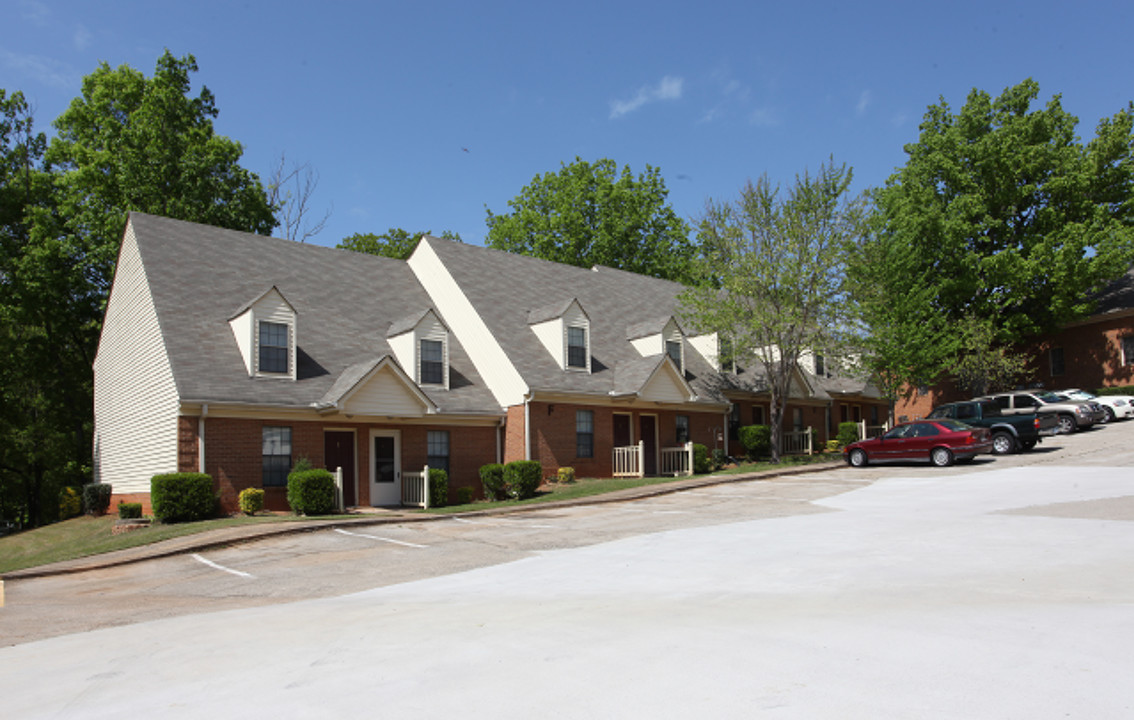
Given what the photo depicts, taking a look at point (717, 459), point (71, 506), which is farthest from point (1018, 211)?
point (71, 506)

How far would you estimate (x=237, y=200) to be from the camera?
120 feet

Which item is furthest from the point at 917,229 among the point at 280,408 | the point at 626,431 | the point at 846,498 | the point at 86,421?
the point at 86,421

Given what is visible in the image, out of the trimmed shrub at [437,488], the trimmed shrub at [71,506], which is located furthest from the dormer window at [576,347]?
the trimmed shrub at [71,506]

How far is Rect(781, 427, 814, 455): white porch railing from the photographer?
3634 cm

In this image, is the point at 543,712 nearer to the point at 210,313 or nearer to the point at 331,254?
the point at 210,313

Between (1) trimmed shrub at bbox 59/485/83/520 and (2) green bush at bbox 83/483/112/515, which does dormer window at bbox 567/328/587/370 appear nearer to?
(2) green bush at bbox 83/483/112/515

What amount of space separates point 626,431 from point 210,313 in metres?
14.4

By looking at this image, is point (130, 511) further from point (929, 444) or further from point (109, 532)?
point (929, 444)

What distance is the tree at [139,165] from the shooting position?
34562mm

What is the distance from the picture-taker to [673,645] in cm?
668

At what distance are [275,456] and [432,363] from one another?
6256 mm

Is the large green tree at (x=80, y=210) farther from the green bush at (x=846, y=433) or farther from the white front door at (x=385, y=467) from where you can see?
the green bush at (x=846, y=433)

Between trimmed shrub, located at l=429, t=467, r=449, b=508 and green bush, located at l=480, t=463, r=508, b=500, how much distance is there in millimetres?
1285

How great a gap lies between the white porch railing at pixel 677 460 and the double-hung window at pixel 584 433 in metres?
3.16
